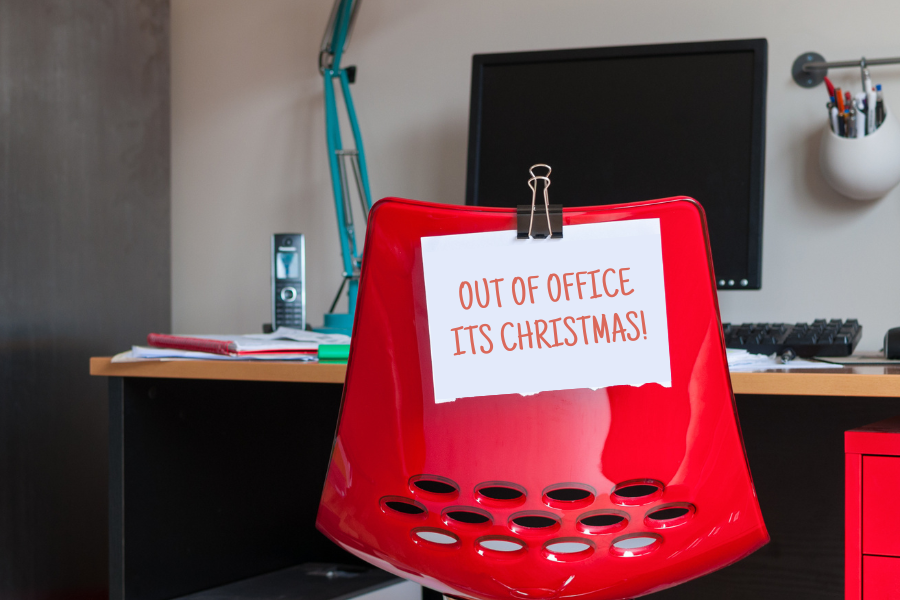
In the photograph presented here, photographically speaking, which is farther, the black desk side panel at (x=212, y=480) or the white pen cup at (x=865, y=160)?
the white pen cup at (x=865, y=160)

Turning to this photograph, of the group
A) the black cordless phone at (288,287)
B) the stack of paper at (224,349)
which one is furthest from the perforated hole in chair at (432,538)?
the black cordless phone at (288,287)

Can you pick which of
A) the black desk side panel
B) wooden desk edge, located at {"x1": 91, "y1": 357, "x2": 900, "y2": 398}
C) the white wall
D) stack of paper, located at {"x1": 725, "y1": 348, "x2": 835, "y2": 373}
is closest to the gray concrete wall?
the white wall

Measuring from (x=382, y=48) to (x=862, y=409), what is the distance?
1.21 m

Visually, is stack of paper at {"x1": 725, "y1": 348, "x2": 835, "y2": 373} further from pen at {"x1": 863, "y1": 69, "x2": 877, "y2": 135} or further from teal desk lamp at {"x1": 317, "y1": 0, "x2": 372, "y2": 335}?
teal desk lamp at {"x1": 317, "y1": 0, "x2": 372, "y2": 335}

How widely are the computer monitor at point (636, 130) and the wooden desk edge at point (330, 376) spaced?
50cm

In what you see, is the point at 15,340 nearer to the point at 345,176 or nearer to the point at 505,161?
the point at 345,176

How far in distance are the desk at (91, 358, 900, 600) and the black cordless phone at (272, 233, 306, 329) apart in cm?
13

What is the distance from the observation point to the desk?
1.04 meters

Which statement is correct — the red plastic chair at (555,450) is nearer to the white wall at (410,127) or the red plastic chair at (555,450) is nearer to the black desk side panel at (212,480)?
the black desk side panel at (212,480)

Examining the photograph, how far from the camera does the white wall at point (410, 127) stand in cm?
140

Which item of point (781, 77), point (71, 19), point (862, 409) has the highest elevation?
point (71, 19)

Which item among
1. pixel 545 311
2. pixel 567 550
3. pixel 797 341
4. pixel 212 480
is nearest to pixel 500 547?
pixel 567 550

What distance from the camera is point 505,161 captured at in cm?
138

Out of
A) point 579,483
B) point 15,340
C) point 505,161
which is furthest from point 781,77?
point 15,340
